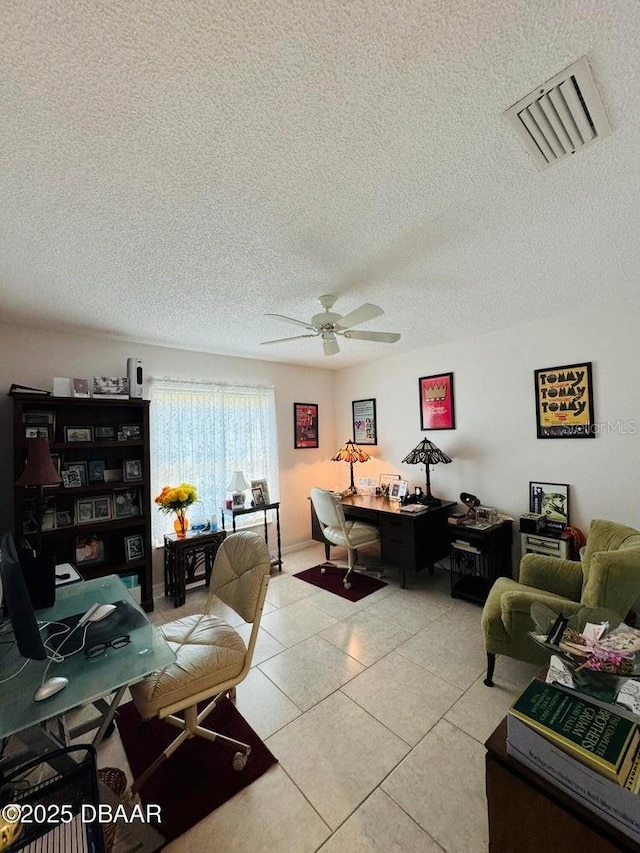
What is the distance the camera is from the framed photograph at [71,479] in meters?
2.76

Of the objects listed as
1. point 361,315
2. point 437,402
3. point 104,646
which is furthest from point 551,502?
point 104,646

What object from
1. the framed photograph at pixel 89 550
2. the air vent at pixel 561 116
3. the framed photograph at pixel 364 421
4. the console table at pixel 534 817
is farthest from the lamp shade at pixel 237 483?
the air vent at pixel 561 116

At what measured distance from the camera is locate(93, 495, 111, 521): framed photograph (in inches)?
114

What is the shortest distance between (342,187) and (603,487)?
9.70 feet

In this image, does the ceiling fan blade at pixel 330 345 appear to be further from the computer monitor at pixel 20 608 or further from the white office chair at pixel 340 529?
the computer monitor at pixel 20 608

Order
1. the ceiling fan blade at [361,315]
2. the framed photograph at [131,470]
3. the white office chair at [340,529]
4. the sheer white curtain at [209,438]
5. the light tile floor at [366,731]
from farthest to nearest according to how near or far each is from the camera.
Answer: the sheer white curtain at [209,438]
the white office chair at [340,529]
the framed photograph at [131,470]
the ceiling fan blade at [361,315]
the light tile floor at [366,731]

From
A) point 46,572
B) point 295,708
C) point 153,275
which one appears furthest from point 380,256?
point 295,708

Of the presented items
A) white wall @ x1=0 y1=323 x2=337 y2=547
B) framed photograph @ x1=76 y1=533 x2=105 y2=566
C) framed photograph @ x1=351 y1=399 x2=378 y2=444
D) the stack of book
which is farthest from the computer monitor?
framed photograph @ x1=351 y1=399 x2=378 y2=444

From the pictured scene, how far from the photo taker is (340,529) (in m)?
3.42

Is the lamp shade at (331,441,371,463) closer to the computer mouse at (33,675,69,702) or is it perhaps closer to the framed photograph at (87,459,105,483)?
the framed photograph at (87,459,105,483)

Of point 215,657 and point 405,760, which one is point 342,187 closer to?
point 215,657

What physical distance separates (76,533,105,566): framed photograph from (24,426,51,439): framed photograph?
89 centimetres

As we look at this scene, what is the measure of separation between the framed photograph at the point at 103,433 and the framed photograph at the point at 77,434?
37 mm

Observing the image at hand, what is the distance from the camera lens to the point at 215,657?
1606mm
